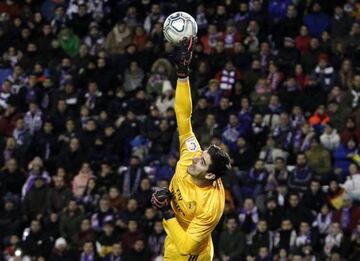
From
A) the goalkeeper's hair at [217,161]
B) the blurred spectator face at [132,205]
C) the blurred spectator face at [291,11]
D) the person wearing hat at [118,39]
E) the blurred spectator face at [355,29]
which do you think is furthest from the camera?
the person wearing hat at [118,39]

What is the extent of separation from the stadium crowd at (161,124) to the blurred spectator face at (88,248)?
0.08 feet

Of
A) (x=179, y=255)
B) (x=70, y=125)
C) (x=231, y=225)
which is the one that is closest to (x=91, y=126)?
(x=70, y=125)

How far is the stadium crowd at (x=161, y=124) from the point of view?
20078 mm

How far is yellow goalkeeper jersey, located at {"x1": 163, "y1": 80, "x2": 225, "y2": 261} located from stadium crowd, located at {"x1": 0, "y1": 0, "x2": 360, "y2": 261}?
7394 millimetres

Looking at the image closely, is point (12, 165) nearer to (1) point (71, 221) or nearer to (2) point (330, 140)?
(1) point (71, 221)

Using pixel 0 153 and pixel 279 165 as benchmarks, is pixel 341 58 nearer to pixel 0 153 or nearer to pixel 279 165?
pixel 279 165

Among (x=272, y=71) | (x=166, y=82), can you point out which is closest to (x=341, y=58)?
(x=272, y=71)

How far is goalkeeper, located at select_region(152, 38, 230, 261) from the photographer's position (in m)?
11.6

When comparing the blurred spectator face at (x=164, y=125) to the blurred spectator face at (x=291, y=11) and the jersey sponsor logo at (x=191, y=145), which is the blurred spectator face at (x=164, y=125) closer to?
the blurred spectator face at (x=291, y=11)

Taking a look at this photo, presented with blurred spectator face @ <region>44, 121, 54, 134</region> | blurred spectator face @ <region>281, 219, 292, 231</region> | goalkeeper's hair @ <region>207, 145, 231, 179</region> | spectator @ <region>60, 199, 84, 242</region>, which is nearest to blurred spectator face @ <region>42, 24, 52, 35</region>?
blurred spectator face @ <region>44, 121, 54, 134</region>

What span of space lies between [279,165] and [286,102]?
2197 millimetres

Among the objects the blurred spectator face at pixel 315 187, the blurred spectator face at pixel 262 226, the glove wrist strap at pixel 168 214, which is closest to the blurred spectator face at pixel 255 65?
the blurred spectator face at pixel 315 187

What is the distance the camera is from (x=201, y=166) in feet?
38.2

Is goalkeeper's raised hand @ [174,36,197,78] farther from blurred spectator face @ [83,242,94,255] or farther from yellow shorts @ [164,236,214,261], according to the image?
blurred spectator face @ [83,242,94,255]
